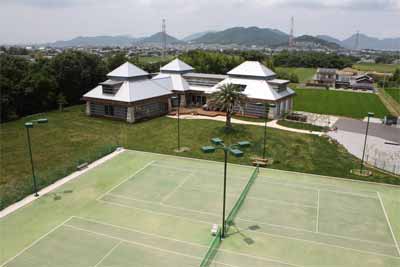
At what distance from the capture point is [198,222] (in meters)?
18.8

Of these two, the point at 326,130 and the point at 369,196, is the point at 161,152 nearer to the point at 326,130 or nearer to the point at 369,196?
the point at 369,196

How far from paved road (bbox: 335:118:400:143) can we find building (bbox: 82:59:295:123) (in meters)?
8.30

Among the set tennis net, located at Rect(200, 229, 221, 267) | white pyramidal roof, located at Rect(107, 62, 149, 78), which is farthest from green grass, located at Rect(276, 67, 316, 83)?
tennis net, located at Rect(200, 229, 221, 267)

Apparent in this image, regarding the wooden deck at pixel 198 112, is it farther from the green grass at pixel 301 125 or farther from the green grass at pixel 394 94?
the green grass at pixel 394 94

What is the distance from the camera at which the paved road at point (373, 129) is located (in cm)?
3878

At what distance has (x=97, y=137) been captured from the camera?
3581 cm

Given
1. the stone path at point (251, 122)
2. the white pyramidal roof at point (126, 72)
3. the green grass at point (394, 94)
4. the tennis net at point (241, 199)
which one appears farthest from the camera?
the green grass at point (394, 94)

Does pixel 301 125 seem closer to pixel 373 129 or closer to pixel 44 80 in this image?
pixel 373 129

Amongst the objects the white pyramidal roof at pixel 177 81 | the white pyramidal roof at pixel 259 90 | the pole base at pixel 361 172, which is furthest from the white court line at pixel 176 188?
the white pyramidal roof at pixel 177 81

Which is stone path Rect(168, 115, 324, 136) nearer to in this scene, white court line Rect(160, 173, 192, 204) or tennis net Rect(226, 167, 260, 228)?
tennis net Rect(226, 167, 260, 228)

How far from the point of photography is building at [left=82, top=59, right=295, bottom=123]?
43406 millimetres

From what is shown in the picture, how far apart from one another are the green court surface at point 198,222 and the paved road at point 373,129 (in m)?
16.8

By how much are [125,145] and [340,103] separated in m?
45.2

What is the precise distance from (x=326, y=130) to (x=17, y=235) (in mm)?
34316
